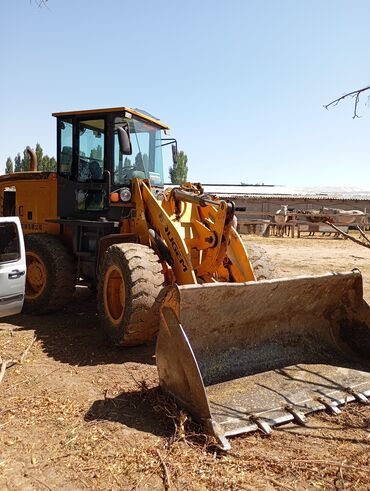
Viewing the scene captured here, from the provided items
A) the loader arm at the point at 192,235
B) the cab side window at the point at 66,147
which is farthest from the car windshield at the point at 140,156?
the cab side window at the point at 66,147

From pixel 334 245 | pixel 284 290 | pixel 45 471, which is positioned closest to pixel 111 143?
pixel 284 290

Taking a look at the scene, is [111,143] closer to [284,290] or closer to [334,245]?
[284,290]

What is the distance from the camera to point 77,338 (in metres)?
5.79

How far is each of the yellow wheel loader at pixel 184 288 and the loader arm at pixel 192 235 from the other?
0.05 ft

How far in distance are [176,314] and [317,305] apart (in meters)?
1.99

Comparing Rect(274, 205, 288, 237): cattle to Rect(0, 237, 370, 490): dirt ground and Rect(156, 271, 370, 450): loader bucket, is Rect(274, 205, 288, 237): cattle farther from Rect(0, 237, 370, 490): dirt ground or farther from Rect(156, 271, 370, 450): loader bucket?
Rect(0, 237, 370, 490): dirt ground

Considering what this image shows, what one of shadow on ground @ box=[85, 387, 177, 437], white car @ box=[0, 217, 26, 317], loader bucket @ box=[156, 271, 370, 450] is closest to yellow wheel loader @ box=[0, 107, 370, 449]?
loader bucket @ box=[156, 271, 370, 450]

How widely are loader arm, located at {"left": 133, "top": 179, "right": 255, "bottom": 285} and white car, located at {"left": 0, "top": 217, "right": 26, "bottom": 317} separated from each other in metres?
1.52

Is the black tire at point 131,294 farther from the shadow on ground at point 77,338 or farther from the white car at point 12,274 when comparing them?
the white car at point 12,274

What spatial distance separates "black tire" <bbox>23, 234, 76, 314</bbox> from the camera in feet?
21.8

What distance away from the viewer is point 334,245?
813 inches

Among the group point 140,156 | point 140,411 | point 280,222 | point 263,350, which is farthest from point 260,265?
point 280,222

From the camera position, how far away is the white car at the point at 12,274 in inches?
187

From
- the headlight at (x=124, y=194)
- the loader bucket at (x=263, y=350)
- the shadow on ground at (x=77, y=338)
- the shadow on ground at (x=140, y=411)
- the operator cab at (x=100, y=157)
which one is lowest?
the shadow on ground at (x=77, y=338)
